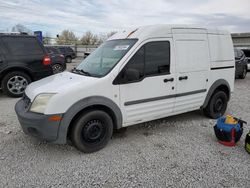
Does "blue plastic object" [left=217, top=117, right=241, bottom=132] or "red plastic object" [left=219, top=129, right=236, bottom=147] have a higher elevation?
"blue plastic object" [left=217, top=117, right=241, bottom=132]

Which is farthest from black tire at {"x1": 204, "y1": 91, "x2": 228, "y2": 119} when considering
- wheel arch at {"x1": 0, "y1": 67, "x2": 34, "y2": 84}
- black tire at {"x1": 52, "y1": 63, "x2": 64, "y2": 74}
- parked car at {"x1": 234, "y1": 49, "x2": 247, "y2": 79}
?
black tire at {"x1": 52, "y1": 63, "x2": 64, "y2": 74}

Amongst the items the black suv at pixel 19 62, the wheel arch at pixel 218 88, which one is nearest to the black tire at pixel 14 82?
the black suv at pixel 19 62

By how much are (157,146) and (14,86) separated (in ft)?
15.9

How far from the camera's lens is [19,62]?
19.9 feet

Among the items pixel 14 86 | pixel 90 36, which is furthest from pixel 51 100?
pixel 90 36

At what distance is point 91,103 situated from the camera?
9.71ft

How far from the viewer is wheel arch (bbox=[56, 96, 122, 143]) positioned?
2848 mm

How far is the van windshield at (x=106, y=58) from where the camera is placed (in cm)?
328

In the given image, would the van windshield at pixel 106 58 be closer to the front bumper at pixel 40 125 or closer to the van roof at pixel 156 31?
the van roof at pixel 156 31

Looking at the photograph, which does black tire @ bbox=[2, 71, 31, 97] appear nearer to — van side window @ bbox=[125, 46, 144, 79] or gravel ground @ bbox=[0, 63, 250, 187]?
gravel ground @ bbox=[0, 63, 250, 187]

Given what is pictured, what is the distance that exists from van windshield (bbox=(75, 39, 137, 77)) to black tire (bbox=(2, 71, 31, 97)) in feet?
10.5

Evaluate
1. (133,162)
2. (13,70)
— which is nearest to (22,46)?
(13,70)

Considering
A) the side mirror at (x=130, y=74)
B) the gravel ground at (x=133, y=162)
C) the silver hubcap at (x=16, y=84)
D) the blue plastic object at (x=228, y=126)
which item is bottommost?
the gravel ground at (x=133, y=162)

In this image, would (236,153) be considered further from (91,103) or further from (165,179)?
(91,103)
